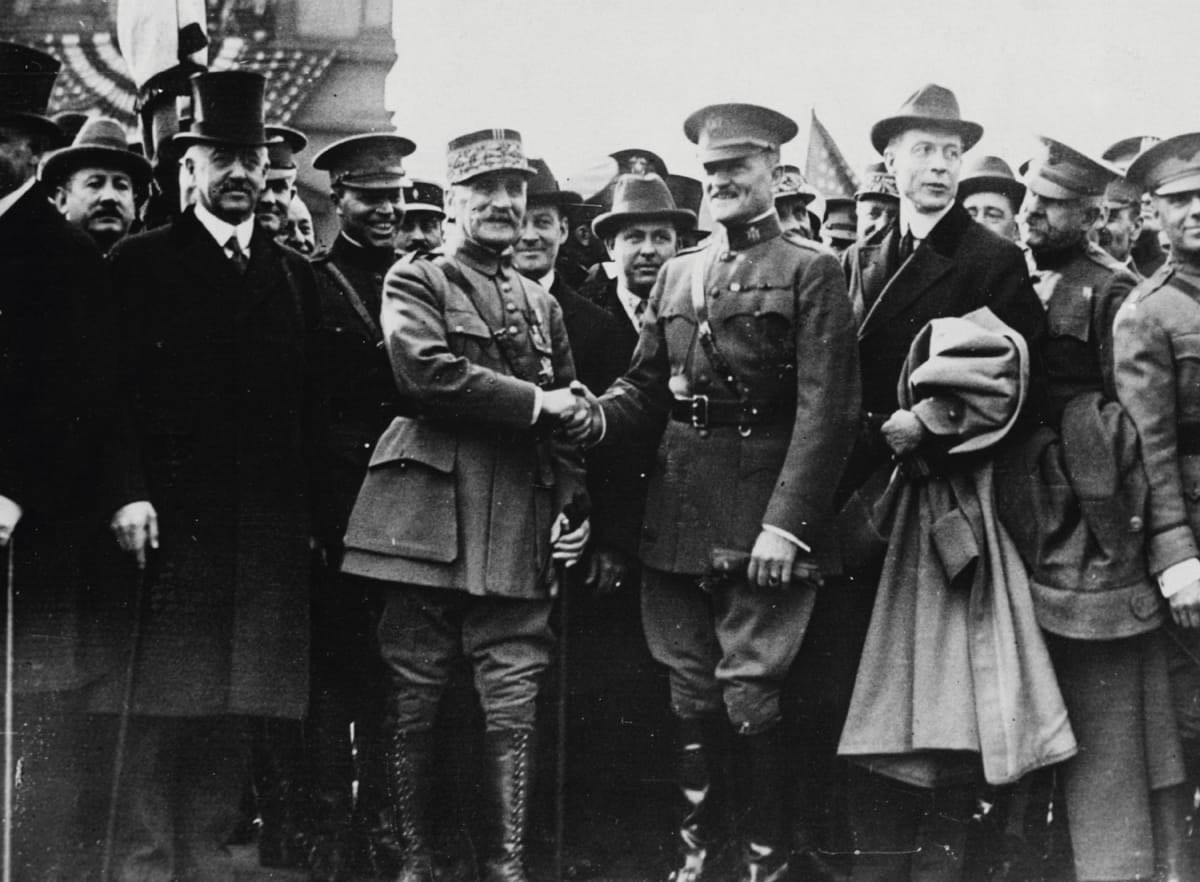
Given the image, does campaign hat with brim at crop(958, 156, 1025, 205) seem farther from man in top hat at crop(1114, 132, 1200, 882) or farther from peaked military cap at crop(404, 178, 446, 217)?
peaked military cap at crop(404, 178, 446, 217)

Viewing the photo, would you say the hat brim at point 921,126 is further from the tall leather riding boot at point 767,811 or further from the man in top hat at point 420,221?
the man in top hat at point 420,221

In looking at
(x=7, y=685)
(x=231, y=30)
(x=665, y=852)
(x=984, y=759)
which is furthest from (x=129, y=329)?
(x=231, y=30)

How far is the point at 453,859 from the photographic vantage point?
4.31m

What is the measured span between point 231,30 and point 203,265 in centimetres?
462

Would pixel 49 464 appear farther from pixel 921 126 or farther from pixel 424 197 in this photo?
pixel 921 126

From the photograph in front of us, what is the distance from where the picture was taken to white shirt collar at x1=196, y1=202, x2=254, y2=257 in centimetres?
421

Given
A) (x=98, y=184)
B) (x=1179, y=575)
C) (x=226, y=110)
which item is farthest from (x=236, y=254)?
(x=1179, y=575)

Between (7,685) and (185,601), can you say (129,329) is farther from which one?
(7,685)

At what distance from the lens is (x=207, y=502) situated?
13.5ft

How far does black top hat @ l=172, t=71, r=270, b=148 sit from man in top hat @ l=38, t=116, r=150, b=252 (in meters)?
0.76

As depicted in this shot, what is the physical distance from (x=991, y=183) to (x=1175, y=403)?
1844 millimetres

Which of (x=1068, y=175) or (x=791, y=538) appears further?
(x=1068, y=175)

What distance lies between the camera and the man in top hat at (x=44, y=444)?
3.90 m

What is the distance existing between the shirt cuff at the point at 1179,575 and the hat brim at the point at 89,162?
380 centimetres
